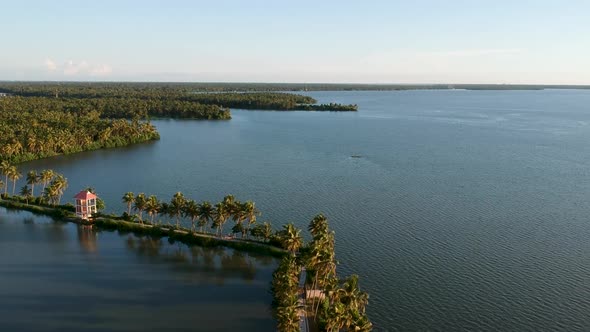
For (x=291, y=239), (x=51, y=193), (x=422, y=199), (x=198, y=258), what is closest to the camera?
(x=291, y=239)

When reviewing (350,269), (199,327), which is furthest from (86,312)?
(350,269)

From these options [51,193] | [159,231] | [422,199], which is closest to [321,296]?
[159,231]

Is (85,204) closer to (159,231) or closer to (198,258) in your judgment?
(159,231)

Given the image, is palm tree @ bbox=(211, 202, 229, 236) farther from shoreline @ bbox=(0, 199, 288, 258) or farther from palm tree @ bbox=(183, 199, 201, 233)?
palm tree @ bbox=(183, 199, 201, 233)

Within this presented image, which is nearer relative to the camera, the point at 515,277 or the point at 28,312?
the point at 28,312

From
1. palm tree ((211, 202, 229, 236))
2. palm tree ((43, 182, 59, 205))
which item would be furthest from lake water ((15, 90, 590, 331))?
palm tree ((211, 202, 229, 236))

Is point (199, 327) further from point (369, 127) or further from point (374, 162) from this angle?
point (369, 127)

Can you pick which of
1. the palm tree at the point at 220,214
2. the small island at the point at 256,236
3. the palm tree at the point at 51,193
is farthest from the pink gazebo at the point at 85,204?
the palm tree at the point at 220,214
